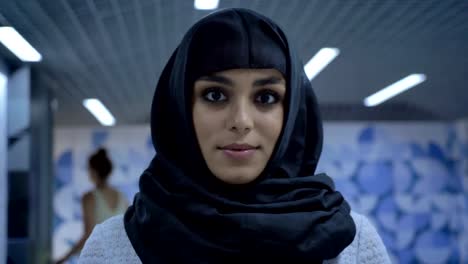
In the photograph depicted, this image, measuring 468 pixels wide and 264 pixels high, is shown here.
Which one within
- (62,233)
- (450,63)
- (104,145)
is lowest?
(62,233)

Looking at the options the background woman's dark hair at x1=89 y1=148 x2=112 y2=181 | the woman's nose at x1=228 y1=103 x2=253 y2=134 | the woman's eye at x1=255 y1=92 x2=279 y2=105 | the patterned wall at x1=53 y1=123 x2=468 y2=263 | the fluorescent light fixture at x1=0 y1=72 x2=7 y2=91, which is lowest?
the patterned wall at x1=53 y1=123 x2=468 y2=263

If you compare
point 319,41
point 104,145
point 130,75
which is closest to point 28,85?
point 130,75

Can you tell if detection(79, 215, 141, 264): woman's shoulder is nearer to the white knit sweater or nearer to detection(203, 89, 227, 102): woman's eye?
the white knit sweater

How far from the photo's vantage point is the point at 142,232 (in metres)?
1.23

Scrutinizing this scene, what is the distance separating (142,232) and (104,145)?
7.61m

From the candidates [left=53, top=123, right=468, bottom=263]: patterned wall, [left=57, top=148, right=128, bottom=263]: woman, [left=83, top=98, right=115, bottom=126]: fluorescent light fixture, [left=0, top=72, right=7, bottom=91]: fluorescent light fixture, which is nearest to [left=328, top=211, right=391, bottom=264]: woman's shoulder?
[left=57, top=148, right=128, bottom=263]: woman

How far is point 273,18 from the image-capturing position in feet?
13.6

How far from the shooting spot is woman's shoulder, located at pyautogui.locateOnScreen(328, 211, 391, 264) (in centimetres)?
124

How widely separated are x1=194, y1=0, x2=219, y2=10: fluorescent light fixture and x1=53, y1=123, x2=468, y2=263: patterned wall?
16.3ft

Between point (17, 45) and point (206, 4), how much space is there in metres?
1.59

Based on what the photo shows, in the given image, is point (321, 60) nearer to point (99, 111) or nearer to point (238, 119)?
point (99, 111)

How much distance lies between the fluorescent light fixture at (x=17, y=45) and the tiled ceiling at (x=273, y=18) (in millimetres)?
77

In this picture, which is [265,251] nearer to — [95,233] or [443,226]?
[95,233]

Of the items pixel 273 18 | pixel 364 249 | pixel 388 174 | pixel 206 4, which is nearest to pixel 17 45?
pixel 206 4
